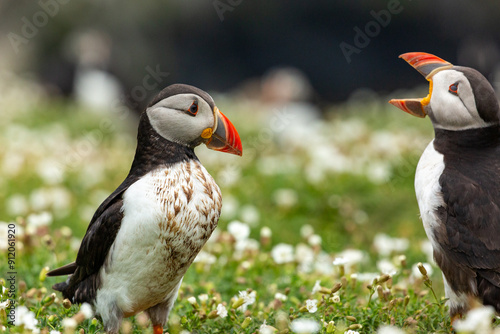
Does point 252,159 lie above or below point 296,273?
below

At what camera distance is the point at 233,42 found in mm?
19094

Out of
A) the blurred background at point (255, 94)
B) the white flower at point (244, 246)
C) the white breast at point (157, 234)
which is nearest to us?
the white breast at point (157, 234)

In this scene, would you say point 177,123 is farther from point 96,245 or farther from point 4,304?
point 4,304

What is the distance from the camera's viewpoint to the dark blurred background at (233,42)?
50.4ft

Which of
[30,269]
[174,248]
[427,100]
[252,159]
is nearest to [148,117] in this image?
[174,248]

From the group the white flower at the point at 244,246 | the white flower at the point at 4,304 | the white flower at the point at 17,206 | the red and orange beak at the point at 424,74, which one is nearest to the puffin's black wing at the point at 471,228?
the red and orange beak at the point at 424,74

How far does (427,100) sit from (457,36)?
14609 mm

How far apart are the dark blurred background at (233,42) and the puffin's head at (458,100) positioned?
30.4 feet

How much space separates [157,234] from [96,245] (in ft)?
1.37

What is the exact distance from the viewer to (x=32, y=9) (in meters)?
15.1

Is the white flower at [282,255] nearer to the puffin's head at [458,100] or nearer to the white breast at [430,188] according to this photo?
the white breast at [430,188]

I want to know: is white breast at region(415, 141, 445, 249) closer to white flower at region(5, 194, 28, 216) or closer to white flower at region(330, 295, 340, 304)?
white flower at region(330, 295, 340, 304)

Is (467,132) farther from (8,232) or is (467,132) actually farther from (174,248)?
(8,232)

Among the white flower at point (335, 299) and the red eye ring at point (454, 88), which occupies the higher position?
the red eye ring at point (454, 88)
